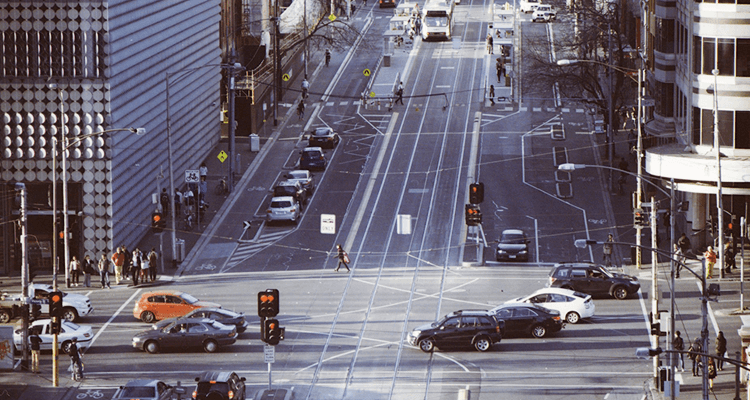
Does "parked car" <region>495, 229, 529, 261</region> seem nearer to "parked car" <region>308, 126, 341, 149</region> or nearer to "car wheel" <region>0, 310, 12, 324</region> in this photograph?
"car wheel" <region>0, 310, 12, 324</region>

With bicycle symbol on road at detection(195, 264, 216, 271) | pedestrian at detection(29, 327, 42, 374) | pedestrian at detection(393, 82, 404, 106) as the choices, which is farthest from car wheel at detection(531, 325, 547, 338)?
pedestrian at detection(393, 82, 404, 106)

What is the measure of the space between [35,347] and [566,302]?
21.6 m

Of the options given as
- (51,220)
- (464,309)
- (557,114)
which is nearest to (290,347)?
(464,309)

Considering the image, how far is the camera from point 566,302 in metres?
55.4

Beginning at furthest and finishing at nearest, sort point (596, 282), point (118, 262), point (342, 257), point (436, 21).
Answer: point (436, 21)
point (342, 257)
point (118, 262)
point (596, 282)

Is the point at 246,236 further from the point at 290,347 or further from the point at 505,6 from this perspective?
the point at 505,6

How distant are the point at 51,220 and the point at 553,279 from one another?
25462mm

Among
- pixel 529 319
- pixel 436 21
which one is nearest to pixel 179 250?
pixel 529 319

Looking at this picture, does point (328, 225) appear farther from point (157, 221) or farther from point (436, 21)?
point (436, 21)

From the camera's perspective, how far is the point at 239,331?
177 ft

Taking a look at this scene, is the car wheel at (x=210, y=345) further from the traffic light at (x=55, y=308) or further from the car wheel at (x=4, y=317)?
the car wheel at (x=4, y=317)

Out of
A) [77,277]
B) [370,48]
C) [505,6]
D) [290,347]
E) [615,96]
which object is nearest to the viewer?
[290,347]

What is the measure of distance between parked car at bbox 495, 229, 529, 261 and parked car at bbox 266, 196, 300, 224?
489 inches

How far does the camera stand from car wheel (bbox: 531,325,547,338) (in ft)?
175
